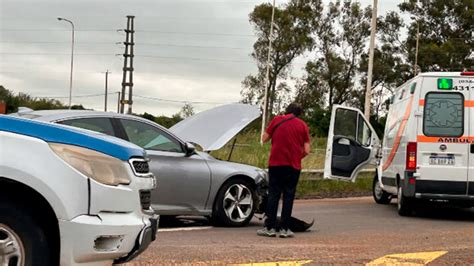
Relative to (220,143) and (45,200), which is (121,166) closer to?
(45,200)

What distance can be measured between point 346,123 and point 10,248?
924cm

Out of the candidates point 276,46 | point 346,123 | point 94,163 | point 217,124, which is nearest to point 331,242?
point 217,124

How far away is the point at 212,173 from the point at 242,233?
0.92m

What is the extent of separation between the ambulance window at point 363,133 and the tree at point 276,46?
38777 mm

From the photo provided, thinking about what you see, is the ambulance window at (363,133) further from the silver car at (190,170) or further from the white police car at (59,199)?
the white police car at (59,199)

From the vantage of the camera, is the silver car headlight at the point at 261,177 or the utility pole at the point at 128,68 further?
the utility pole at the point at 128,68

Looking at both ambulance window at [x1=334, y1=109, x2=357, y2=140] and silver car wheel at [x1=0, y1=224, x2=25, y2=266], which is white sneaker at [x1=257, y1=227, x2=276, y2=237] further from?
silver car wheel at [x1=0, y1=224, x2=25, y2=266]

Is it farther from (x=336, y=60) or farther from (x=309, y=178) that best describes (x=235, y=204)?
(x=336, y=60)

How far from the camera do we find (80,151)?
4.20 metres

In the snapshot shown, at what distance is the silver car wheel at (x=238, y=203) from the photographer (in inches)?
352

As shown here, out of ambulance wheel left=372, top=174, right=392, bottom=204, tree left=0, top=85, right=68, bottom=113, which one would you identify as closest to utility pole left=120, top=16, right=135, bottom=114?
tree left=0, top=85, right=68, bottom=113

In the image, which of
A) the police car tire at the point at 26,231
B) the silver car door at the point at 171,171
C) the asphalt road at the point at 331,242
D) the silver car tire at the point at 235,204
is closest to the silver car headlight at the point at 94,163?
the police car tire at the point at 26,231

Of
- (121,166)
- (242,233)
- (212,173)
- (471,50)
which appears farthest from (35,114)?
(471,50)

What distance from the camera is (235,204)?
902 centimetres
